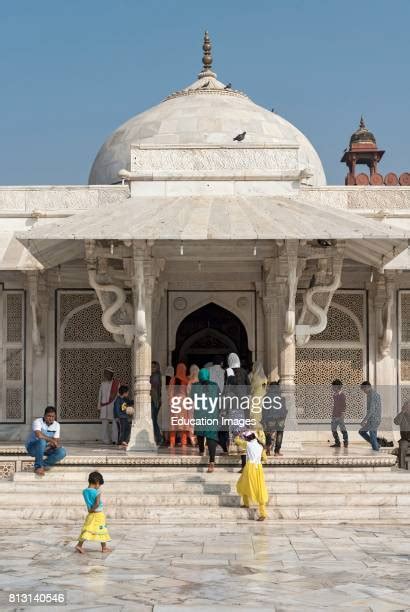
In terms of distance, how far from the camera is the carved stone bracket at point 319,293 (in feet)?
43.5

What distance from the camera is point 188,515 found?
10453 millimetres

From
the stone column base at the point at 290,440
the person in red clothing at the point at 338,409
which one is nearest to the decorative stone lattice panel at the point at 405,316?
the person in red clothing at the point at 338,409

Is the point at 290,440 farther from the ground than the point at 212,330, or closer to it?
closer to it

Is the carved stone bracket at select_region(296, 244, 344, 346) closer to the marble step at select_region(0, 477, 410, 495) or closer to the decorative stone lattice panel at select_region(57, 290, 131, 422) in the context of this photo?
the marble step at select_region(0, 477, 410, 495)

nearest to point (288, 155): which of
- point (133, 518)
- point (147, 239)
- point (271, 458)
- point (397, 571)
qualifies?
point (147, 239)

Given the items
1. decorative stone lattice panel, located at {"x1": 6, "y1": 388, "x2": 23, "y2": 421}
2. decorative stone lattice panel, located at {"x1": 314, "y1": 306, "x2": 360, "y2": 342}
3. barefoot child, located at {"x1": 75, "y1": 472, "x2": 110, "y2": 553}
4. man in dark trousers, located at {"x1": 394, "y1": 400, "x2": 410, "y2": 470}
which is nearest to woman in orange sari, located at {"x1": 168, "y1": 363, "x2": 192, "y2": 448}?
man in dark trousers, located at {"x1": 394, "y1": 400, "x2": 410, "y2": 470}

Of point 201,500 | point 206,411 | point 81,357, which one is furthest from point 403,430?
point 81,357

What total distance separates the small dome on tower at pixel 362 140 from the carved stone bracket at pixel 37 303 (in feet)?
60.2

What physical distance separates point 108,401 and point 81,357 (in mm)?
981

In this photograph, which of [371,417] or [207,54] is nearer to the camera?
[371,417]

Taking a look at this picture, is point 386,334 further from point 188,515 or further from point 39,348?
point 188,515

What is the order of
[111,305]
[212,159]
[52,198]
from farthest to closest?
1. [52,198]
2. [212,159]
3. [111,305]

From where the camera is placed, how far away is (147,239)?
1244cm

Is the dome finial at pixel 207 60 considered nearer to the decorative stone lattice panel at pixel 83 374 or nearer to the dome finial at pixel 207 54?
the dome finial at pixel 207 54
